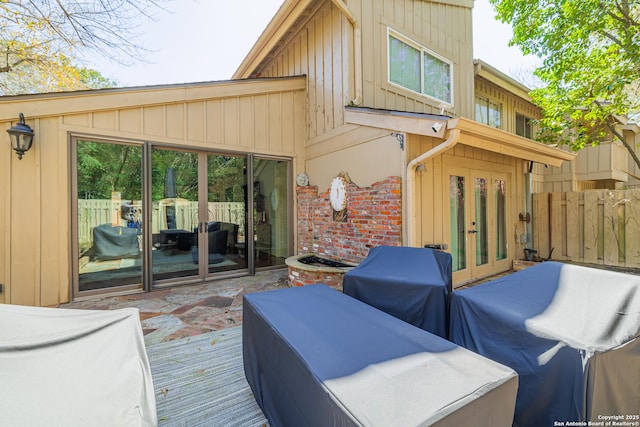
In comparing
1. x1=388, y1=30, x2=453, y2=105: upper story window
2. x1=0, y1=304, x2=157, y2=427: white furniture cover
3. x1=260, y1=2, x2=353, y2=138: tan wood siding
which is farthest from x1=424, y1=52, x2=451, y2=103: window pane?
x1=0, y1=304, x2=157, y2=427: white furniture cover

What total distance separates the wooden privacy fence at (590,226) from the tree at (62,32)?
9562mm

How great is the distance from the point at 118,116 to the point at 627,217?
1009cm

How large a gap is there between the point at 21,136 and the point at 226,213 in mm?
2968

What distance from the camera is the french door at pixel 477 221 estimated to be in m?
4.99

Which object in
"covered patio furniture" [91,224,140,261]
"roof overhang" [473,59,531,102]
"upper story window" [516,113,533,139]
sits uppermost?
"roof overhang" [473,59,531,102]

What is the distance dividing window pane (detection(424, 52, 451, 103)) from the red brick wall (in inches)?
128

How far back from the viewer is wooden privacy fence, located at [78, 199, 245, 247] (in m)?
4.29

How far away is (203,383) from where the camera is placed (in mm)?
2330

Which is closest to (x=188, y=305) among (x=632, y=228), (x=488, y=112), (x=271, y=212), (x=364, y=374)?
(x=271, y=212)

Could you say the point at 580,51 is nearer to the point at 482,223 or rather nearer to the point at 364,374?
the point at 482,223

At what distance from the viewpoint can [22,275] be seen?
12.6 feet

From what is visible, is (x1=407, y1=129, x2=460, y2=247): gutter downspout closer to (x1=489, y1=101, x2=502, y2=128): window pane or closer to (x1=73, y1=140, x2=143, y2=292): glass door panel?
(x1=73, y1=140, x2=143, y2=292): glass door panel

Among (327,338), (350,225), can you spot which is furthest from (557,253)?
(327,338)

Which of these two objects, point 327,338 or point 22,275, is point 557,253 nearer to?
point 327,338
